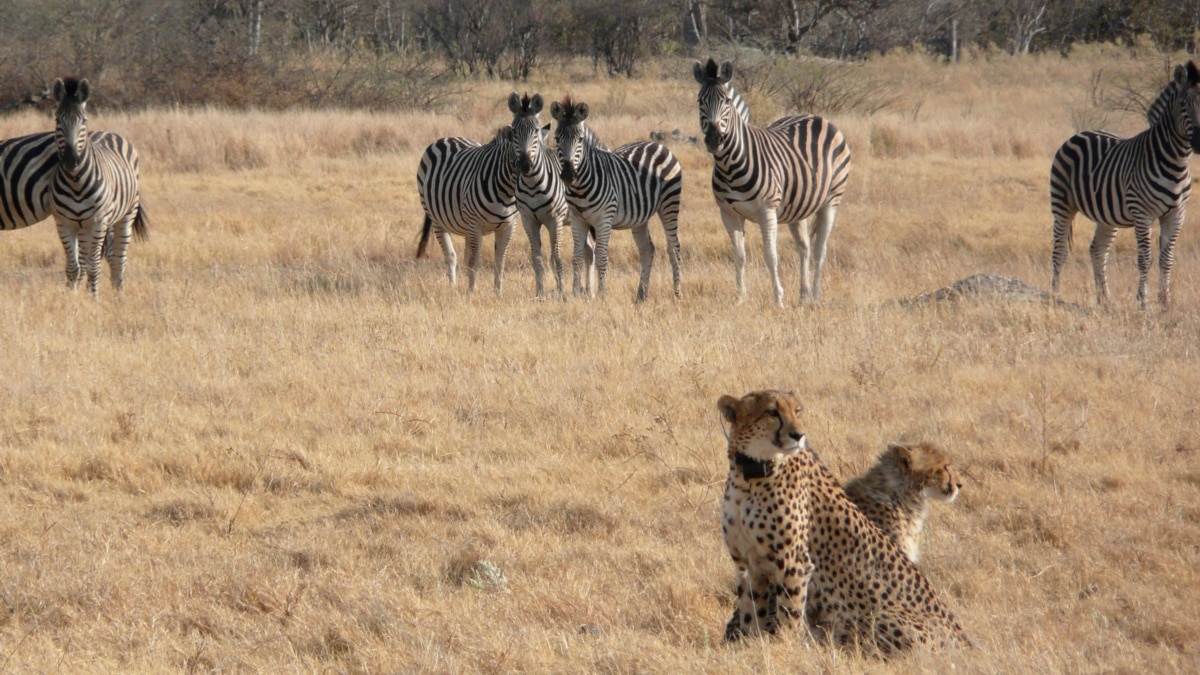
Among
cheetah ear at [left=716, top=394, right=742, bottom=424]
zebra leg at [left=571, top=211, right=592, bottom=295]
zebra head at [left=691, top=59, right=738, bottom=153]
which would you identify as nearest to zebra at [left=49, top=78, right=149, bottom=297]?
zebra leg at [left=571, top=211, right=592, bottom=295]

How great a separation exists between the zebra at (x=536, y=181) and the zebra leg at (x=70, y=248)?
427 centimetres

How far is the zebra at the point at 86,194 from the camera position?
437 inches

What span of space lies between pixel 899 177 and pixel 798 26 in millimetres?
23304

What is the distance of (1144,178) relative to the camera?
1070 centimetres

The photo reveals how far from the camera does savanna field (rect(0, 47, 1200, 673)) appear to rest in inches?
189

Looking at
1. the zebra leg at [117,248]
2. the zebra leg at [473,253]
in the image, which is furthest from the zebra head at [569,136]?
the zebra leg at [117,248]

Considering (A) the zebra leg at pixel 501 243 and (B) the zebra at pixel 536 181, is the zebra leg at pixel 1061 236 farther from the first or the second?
(A) the zebra leg at pixel 501 243

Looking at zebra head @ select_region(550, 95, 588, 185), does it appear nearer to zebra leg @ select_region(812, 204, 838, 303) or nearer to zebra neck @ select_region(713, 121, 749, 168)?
zebra neck @ select_region(713, 121, 749, 168)

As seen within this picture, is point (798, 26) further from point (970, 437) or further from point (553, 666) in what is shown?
point (553, 666)

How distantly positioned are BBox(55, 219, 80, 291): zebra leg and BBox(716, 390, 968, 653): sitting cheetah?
911 centimetres

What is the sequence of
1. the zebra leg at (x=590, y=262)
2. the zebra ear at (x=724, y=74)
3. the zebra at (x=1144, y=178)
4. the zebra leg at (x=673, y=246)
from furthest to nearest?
1. the zebra leg at (x=590, y=262)
2. the zebra leg at (x=673, y=246)
3. the zebra ear at (x=724, y=74)
4. the zebra at (x=1144, y=178)

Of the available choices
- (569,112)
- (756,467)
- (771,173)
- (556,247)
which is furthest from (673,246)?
(756,467)

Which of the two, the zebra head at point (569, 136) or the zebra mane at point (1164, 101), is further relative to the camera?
the zebra head at point (569, 136)

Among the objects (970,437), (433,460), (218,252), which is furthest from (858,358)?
(218,252)
